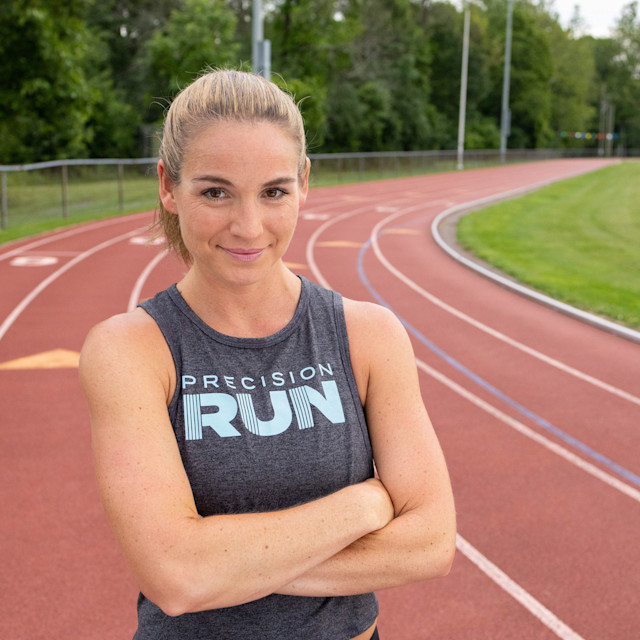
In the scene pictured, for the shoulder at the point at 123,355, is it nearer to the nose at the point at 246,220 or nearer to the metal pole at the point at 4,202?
the nose at the point at 246,220

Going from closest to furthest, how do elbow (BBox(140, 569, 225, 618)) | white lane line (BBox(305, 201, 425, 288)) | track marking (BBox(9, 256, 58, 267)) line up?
elbow (BBox(140, 569, 225, 618)) < white lane line (BBox(305, 201, 425, 288)) < track marking (BBox(9, 256, 58, 267))

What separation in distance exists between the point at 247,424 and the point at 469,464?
14.7ft

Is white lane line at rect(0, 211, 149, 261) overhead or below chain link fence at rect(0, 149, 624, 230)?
below

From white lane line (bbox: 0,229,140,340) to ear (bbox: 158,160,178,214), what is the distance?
8.20 m

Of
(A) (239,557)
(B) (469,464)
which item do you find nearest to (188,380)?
(A) (239,557)

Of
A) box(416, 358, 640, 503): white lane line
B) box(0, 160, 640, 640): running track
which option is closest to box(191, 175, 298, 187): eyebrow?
box(0, 160, 640, 640): running track

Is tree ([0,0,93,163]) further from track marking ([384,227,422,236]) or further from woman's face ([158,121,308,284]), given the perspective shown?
woman's face ([158,121,308,284])

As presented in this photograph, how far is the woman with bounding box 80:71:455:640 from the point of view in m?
1.73

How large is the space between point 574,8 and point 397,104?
244ft

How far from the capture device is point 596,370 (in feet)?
27.8

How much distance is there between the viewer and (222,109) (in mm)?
1744

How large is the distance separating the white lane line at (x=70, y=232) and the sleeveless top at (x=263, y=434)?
1415cm

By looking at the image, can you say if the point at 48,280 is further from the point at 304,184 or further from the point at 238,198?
the point at 238,198

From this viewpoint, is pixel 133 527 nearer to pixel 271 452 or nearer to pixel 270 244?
pixel 271 452
